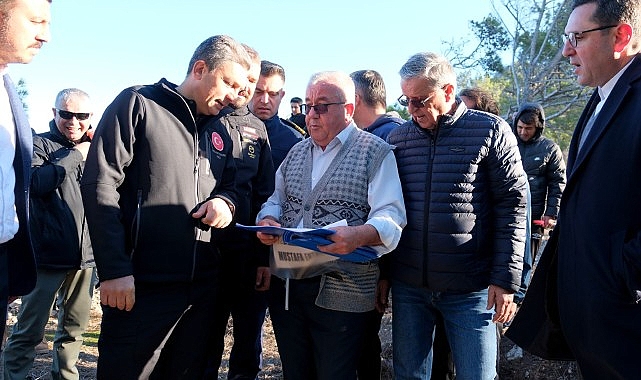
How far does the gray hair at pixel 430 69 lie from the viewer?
2.55m

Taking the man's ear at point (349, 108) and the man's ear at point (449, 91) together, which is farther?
the man's ear at point (349, 108)

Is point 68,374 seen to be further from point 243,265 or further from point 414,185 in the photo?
point 414,185

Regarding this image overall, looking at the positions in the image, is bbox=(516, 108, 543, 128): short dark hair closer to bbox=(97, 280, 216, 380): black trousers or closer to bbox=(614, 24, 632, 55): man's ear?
bbox=(614, 24, 632, 55): man's ear

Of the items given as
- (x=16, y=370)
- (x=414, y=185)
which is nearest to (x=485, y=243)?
(x=414, y=185)

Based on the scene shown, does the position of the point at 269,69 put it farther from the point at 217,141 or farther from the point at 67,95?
the point at 67,95

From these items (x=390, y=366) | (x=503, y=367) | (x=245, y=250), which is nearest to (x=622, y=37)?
(x=245, y=250)

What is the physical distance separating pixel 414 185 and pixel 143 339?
5.16 feet

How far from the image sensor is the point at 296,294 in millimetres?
2621

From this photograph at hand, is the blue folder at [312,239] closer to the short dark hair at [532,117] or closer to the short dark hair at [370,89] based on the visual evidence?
the short dark hair at [370,89]

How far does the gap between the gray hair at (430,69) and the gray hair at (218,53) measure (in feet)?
2.83

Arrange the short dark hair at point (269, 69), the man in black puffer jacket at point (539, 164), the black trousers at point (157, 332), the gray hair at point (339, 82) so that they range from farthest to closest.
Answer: the man in black puffer jacket at point (539, 164), the short dark hair at point (269, 69), the gray hair at point (339, 82), the black trousers at point (157, 332)

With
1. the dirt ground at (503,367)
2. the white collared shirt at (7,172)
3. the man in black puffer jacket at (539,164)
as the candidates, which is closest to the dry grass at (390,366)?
the dirt ground at (503,367)

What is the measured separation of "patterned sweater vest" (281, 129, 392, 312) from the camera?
2.54 m

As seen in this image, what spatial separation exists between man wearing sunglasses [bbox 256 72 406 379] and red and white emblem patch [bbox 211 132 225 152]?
0.43 m
